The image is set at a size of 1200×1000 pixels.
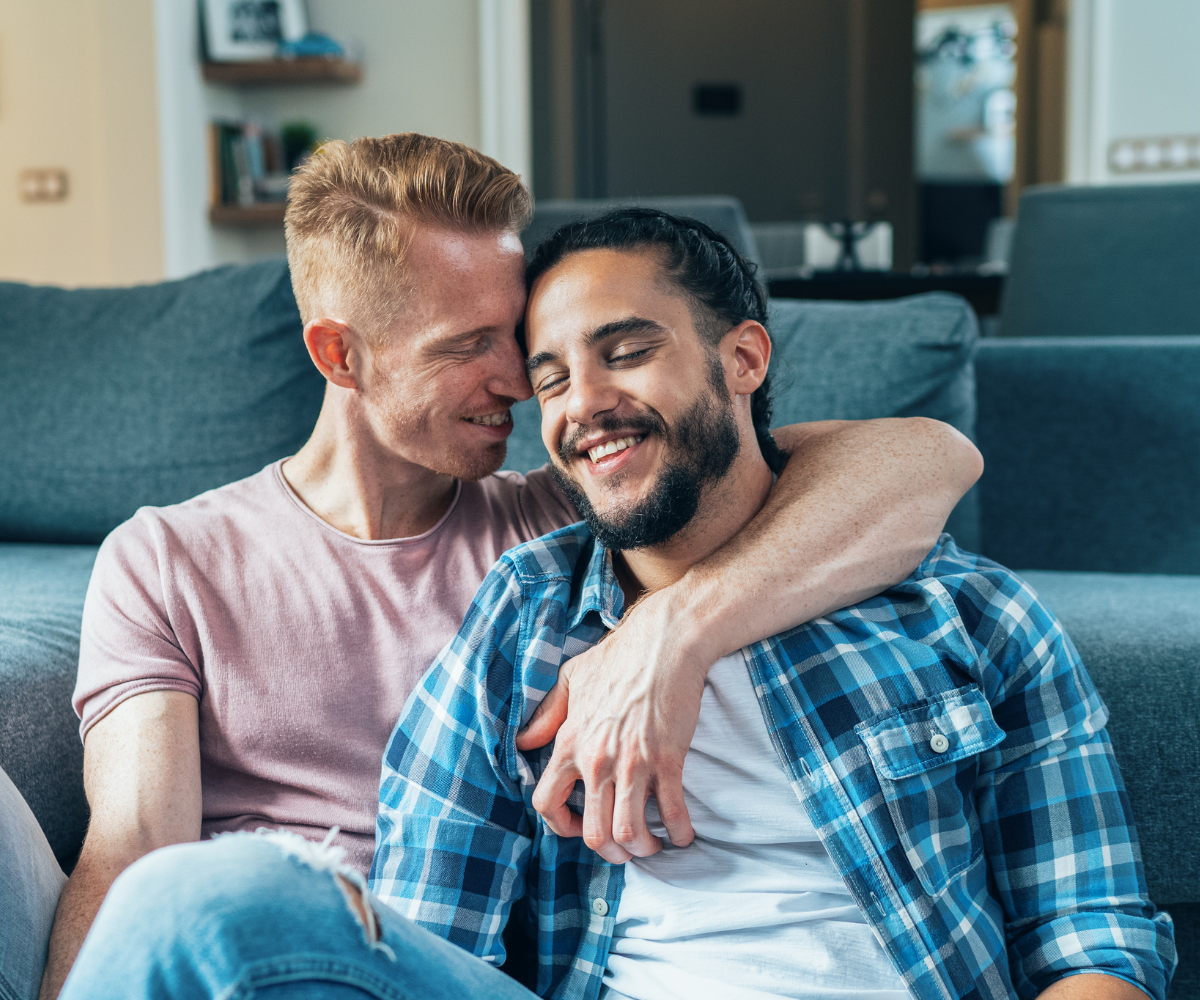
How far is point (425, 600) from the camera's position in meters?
1.15

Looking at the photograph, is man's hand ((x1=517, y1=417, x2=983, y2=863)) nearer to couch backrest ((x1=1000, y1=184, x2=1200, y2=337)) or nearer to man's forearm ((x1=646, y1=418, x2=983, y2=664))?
man's forearm ((x1=646, y1=418, x2=983, y2=664))

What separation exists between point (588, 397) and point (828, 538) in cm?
26

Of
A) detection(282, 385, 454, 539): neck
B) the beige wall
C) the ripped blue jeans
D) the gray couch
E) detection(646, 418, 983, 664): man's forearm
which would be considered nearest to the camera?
the ripped blue jeans

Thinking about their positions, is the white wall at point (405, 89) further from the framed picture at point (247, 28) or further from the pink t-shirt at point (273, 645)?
the pink t-shirt at point (273, 645)

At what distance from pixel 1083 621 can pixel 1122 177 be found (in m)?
3.76

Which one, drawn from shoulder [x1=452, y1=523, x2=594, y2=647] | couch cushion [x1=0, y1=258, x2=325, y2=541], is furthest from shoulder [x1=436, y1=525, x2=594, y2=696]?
couch cushion [x1=0, y1=258, x2=325, y2=541]

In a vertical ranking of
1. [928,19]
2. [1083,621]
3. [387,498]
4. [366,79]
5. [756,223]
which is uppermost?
[928,19]

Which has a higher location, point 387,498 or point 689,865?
point 387,498

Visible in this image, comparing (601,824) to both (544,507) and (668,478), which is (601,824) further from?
(544,507)

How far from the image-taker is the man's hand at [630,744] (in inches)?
36.8

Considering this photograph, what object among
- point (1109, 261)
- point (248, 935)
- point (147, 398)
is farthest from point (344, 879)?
point (1109, 261)

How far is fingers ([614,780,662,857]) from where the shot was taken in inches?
36.7

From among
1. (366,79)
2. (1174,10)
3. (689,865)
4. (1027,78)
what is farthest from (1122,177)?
(689,865)

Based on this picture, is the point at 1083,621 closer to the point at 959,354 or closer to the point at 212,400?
the point at 959,354
